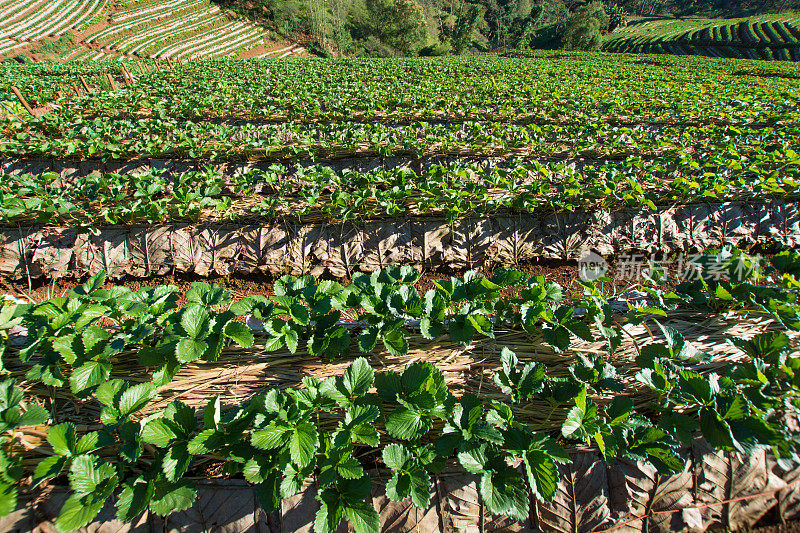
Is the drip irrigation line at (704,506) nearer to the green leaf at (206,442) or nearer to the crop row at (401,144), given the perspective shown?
the green leaf at (206,442)

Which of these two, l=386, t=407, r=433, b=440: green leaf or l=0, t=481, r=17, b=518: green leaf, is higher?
l=386, t=407, r=433, b=440: green leaf

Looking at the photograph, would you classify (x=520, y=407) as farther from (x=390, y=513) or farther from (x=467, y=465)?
(x=390, y=513)

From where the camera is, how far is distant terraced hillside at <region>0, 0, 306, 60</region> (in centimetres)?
3888

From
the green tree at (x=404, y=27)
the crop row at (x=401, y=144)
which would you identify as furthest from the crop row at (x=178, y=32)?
the crop row at (x=401, y=144)

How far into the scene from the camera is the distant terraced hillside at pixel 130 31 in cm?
3888

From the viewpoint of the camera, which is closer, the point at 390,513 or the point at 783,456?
the point at 783,456

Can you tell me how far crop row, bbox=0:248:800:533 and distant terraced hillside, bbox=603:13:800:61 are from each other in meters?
57.0

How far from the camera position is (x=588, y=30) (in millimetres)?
44750

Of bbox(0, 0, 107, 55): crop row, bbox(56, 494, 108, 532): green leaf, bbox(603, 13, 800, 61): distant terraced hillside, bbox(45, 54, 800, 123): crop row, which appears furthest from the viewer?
bbox(0, 0, 107, 55): crop row

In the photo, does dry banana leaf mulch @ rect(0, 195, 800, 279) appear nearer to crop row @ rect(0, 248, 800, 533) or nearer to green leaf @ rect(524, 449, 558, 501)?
crop row @ rect(0, 248, 800, 533)

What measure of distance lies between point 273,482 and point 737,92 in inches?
797

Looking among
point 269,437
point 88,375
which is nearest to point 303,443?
point 269,437

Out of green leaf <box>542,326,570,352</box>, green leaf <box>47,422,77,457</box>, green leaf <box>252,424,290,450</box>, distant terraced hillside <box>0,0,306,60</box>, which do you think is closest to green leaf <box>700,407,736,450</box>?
green leaf <box>542,326,570,352</box>

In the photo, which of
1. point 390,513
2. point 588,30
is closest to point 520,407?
point 390,513
